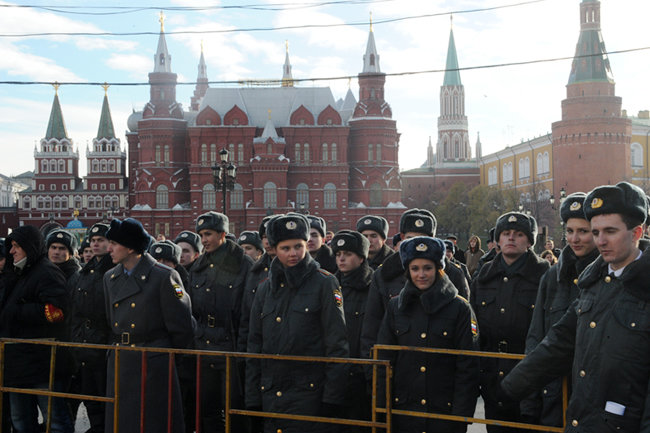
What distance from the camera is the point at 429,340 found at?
455cm

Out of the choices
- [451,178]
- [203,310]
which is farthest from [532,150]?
[203,310]

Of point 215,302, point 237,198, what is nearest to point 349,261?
point 215,302

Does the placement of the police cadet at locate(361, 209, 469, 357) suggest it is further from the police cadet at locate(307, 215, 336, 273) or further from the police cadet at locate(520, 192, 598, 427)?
the police cadet at locate(307, 215, 336, 273)

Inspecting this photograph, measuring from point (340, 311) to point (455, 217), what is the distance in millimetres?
73856

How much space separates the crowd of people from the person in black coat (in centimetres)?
1

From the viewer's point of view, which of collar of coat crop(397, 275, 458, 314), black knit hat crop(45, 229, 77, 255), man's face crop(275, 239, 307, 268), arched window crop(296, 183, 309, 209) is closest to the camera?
collar of coat crop(397, 275, 458, 314)

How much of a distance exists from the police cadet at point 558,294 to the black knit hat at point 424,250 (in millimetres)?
752

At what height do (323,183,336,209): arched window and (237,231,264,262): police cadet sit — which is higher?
(323,183,336,209): arched window

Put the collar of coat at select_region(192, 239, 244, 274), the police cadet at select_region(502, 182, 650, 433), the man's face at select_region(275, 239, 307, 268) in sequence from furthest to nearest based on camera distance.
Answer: the collar of coat at select_region(192, 239, 244, 274), the man's face at select_region(275, 239, 307, 268), the police cadet at select_region(502, 182, 650, 433)

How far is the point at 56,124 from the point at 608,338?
96131 millimetres

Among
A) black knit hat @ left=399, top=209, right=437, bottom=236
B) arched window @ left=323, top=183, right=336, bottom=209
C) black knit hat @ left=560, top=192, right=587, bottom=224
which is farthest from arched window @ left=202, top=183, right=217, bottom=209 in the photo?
black knit hat @ left=560, top=192, right=587, bottom=224

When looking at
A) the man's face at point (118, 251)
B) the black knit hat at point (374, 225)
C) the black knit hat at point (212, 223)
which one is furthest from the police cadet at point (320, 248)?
the man's face at point (118, 251)

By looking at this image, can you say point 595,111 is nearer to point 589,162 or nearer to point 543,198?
point 589,162

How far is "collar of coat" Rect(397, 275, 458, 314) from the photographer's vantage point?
14.9 ft
